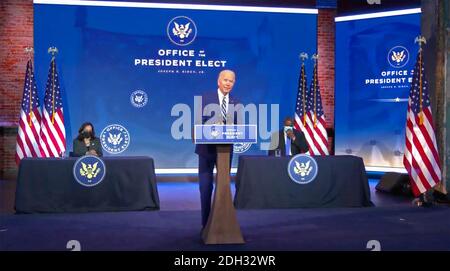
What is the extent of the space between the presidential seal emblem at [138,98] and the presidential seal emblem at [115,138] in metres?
0.54

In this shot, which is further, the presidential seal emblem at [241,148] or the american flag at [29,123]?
the presidential seal emblem at [241,148]

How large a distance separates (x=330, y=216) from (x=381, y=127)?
16.8ft

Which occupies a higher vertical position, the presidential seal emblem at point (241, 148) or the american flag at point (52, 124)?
the american flag at point (52, 124)

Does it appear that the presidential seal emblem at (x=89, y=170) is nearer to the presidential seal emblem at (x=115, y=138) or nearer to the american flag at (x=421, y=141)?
the american flag at (x=421, y=141)

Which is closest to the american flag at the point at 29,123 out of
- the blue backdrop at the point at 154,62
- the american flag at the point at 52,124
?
the american flag at the point at 52,124

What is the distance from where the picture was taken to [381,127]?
11.2m

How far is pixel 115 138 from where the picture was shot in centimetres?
1093

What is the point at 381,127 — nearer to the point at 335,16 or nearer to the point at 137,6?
the point at 335,16

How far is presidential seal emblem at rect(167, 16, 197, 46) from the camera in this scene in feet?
36.4

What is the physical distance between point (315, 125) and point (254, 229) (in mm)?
3904

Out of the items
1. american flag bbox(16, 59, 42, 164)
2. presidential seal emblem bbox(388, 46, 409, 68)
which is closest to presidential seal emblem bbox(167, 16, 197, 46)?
american flag bbox(16, 59, 42, 164)

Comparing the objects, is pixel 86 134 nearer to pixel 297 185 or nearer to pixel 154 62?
pixel 297 185

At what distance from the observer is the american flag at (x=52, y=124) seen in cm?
908

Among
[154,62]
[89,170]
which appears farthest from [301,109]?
[89,170]
